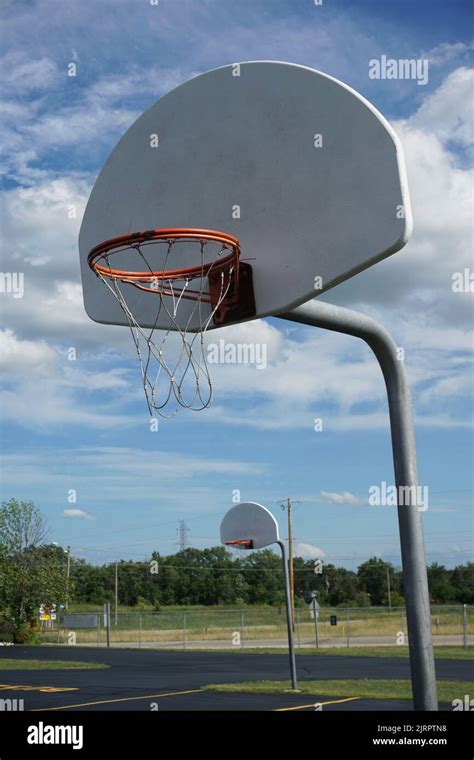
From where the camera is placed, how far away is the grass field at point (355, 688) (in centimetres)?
1422

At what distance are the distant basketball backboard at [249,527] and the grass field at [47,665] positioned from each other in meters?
8.10

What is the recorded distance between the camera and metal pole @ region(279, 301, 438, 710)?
634cm

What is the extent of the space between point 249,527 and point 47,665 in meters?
9.93

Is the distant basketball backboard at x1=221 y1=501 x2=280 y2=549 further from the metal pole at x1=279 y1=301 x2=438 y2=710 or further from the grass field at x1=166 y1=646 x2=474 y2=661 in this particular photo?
the grass field at x1=166 y1=646 x2=474 y2=661

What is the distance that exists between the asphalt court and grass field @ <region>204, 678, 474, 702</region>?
0.30 metres

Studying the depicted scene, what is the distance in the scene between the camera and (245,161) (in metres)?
6.59

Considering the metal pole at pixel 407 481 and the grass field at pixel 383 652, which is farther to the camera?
the grass field at pixel 383 652

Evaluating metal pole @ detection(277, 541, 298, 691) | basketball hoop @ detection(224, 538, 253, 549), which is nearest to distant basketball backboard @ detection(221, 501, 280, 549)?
basketball hoop @ detection(224, 538, 253, 549)

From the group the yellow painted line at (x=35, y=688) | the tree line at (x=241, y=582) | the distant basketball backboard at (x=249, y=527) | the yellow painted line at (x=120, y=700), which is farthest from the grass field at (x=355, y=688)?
the tree line at (x=241, y=582)

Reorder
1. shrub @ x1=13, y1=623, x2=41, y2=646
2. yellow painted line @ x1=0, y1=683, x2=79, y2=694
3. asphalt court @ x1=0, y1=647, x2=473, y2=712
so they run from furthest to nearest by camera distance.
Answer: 1. shrub @ x1=13, y1=623, x2=41, y2=646
2. yellow painted line @ x1=0, y1=683, x2=79, y2=694
3. asphalt court @ x1=0, y1=647, x2=473, y2=712

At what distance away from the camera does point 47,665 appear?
903 inches

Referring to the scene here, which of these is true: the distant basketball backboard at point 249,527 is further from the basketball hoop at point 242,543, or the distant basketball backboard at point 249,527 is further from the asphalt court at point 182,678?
the asphalt court at point 182,678

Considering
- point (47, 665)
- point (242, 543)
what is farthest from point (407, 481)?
point (47, 665)
